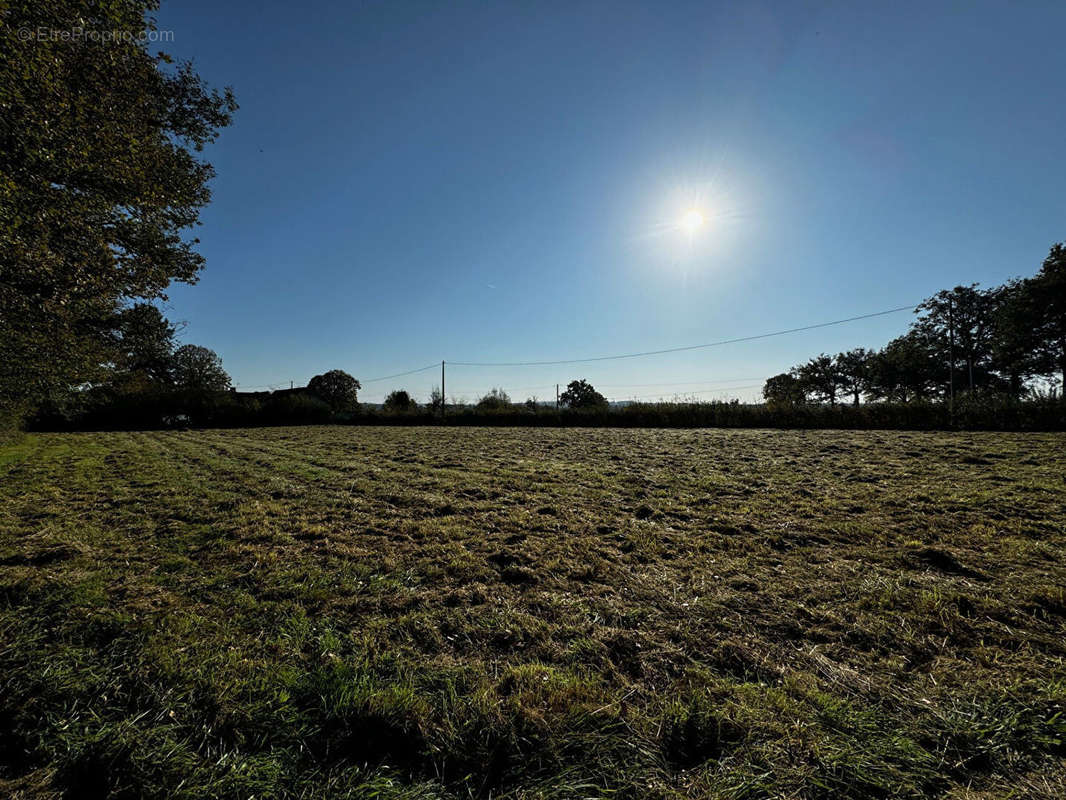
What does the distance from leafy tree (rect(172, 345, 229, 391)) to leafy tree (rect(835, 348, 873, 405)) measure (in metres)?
88.1

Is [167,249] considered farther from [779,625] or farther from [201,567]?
[779,625]

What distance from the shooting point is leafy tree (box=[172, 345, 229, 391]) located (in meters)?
46.4

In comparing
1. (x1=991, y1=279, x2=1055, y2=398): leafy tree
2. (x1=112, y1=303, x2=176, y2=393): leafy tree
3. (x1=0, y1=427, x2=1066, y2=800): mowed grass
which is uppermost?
(x1=991, y1=279, x2=1055, y2=398): leafy tree

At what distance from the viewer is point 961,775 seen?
147 centimetres

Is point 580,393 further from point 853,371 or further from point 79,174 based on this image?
point 79,174

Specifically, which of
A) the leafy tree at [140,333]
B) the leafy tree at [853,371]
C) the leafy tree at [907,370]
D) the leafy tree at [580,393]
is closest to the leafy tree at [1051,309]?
the leafy tree at [907,370]

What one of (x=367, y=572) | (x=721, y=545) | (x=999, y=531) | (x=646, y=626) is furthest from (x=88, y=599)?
(x=999, y=531)

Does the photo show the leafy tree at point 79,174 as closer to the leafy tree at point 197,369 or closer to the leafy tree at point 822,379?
the leafy tree at point 197,369

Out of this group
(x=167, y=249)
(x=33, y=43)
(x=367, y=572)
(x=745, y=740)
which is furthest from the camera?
(x=167, y=249)

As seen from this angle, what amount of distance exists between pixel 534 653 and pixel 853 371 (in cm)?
7376

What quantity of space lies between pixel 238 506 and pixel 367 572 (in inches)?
136

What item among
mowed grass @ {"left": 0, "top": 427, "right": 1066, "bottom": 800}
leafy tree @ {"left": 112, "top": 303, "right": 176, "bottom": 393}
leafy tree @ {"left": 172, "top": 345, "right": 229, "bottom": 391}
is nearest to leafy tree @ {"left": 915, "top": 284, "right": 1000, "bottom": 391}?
mowed grass @ {"left": 0, "top": 427, "right": 1066, "bottom": 800}

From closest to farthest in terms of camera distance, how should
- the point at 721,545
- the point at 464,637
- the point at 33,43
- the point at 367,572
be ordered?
the point at 464,637 → the point at 367,572 → the point at 721,545 → the point at 33,43

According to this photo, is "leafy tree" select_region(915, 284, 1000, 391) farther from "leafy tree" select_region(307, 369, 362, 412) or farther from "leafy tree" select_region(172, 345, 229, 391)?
"leafy tree" select_region(172, 345, 229, 391)
